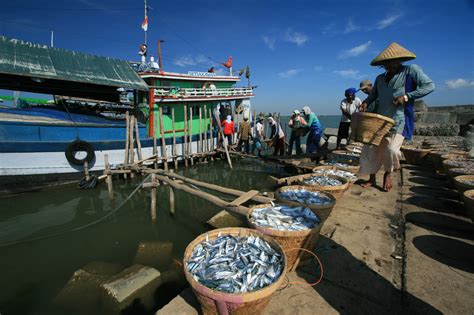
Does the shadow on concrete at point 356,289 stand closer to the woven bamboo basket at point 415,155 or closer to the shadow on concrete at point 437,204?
the shadow on concrete at point 437,204

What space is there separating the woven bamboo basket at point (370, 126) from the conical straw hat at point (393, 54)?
1.07 metres

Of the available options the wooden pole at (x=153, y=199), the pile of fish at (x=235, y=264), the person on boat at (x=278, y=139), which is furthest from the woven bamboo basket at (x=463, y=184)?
the person on boat at (x=278, y=139)

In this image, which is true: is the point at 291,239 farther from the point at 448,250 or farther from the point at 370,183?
the point at 370,183

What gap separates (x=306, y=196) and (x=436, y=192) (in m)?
3.51

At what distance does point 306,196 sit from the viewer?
4043 mm

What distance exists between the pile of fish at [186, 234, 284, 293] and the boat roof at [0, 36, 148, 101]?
31.7 feet

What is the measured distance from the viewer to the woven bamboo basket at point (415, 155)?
25.0 feet

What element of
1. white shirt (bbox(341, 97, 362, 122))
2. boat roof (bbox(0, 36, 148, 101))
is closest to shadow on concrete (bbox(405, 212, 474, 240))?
white shirt (bbox(341, 97, 362, 122))

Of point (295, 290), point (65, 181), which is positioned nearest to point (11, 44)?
point (65, 181)

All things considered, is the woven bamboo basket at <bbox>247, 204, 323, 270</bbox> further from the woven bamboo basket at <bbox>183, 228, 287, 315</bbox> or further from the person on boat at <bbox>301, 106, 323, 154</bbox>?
the person on boat at <bbox>301, 106, 323, 154</bbox>

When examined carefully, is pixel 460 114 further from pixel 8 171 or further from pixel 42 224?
pixel 8 171

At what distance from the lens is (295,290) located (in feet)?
8.18

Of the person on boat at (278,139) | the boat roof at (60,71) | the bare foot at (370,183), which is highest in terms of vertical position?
the boat roof at (60,71)

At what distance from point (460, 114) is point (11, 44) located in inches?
877
